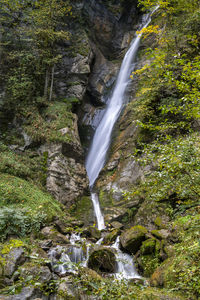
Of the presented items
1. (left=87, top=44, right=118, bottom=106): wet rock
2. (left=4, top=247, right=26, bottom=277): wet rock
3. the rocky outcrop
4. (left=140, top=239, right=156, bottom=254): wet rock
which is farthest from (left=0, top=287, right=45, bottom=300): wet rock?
the rocky outcrop

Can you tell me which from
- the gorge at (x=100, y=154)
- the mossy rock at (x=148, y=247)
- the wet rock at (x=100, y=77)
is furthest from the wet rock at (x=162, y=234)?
the wet rock at (x=100, y=77)

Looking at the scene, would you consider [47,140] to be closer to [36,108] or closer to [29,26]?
[36,108]

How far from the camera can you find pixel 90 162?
54.3 ft

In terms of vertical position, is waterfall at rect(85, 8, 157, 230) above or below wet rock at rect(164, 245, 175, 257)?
above

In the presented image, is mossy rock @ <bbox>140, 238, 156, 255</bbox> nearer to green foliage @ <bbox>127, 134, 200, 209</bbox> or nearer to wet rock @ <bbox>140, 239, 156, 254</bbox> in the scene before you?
wet rock @ <bbox>140, 239, 156, 254</bbox>

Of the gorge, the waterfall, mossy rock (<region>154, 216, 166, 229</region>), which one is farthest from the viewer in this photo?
the waterfall

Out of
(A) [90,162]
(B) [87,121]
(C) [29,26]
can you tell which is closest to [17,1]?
(C) [29,26]

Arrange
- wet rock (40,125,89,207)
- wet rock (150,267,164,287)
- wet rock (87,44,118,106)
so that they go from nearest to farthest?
wet rock (150,267,164,287)
wet rock (40,125,89,207)
wet rock (87,44,118,106)

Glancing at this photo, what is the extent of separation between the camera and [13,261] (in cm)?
407

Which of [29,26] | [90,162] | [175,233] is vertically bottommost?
[175,233]

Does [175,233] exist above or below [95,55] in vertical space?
below

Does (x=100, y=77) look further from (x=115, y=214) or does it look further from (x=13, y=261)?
(x=13, y=261)

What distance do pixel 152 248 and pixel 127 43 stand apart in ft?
74.3

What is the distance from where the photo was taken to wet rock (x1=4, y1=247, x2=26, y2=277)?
3.87 meters
